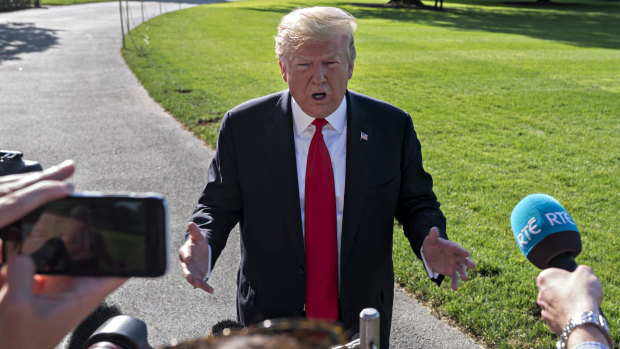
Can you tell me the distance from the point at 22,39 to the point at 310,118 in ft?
77.7

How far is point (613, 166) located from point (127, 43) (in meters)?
18.2

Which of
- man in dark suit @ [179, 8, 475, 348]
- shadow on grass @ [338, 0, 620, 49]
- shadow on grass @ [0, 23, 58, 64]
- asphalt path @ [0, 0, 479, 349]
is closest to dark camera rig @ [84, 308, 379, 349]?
man in dark suit @ [179, 8, 475, 348]

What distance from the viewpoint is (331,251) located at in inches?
116

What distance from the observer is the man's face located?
9.36 feet

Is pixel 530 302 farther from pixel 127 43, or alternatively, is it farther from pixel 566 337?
pixel 127 43

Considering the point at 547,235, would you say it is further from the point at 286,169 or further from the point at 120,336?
the point at 120,336

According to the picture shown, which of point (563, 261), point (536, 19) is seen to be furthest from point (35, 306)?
point (536, 19)

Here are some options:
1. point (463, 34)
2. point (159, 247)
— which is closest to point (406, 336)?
point (159, 247)

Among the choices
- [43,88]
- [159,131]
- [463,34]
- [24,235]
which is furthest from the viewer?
[463,34]

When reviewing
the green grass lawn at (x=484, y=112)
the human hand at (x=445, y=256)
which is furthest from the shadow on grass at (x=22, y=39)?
the human hand at (x=445, y=256)

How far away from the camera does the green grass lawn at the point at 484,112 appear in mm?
5340

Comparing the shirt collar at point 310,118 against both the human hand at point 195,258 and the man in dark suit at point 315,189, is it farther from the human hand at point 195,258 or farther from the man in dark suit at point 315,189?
the human hand at point 195,258

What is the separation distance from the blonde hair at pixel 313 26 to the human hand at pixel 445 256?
1.04 m

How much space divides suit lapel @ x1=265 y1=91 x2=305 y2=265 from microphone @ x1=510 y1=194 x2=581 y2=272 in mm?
1052
